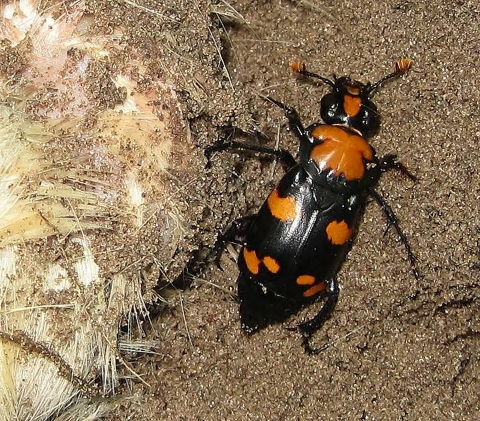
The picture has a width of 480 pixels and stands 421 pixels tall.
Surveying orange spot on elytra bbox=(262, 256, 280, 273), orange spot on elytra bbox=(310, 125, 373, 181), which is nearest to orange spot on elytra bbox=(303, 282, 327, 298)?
orange spot on elytra bbox=(262, 256, 280, 273)

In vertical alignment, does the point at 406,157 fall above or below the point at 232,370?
above

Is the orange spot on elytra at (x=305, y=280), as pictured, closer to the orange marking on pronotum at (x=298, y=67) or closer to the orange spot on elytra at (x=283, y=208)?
the orange spot on elytra at (x=283, y=208)

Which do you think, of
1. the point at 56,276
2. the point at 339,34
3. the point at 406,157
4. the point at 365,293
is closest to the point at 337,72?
the point at 339,34

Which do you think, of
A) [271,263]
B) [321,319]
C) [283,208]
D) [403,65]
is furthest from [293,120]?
[321,319]

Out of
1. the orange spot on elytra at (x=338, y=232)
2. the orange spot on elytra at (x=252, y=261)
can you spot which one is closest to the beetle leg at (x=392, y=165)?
the orange spot on elytra at (x=338, y=232)

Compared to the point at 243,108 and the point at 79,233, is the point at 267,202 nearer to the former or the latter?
the point at 243,108

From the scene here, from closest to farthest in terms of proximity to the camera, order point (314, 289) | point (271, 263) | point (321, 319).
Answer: point (271, 263)
point (314, 289)
point (321, 319)

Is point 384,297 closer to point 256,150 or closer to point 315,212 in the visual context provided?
point 315,212
